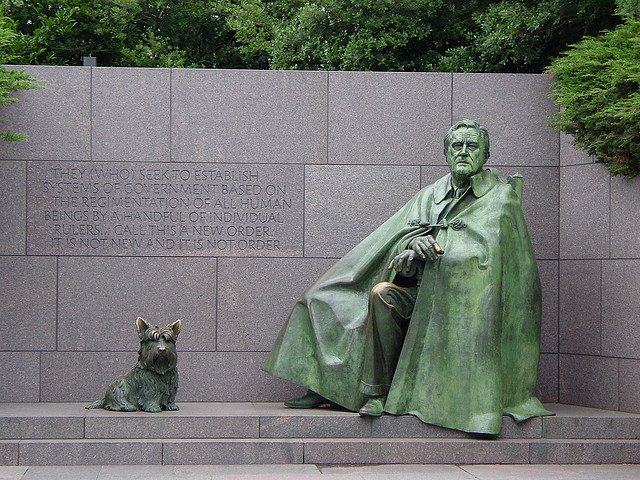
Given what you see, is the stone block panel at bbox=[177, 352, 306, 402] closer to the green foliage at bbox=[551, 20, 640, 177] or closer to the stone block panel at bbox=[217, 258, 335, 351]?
the stone block panel at bbox=[217, 258, 335, 351]

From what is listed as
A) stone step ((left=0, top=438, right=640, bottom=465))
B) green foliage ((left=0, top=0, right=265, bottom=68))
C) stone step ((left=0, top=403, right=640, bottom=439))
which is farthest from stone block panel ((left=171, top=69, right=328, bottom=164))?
green foliage ((left=0, top=0, right=265, bottom=68))

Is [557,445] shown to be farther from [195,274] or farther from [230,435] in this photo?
[195,274]

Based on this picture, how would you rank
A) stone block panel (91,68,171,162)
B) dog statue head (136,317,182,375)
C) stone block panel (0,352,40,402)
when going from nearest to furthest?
1. dog statue head (136,317,182,375)
2. stone block panel (0,352,40,402)
3. stone block panel (91,68,171,162)

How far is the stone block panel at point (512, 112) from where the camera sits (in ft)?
39.7

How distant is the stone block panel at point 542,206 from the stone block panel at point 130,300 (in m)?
2.99

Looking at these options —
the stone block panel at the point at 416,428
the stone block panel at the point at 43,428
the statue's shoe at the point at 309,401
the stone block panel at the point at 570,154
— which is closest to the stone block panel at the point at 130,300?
the statue's shoe at the point at 309,401

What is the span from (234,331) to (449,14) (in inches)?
232

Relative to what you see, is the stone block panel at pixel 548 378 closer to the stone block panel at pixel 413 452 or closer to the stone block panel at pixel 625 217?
the stone block panel at pixel 625 217

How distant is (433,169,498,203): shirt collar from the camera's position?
10500mm

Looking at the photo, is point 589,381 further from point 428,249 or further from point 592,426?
point 428,249

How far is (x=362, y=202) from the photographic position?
12.0m

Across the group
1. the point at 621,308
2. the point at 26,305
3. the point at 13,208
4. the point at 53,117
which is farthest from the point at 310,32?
the point at 621,308

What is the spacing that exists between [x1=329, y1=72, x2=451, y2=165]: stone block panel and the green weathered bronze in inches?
50.4

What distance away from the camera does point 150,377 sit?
10.3m
